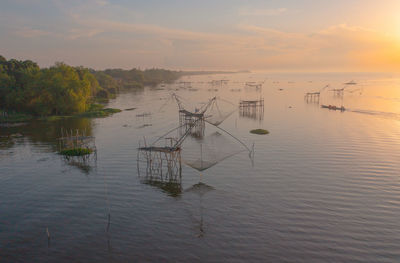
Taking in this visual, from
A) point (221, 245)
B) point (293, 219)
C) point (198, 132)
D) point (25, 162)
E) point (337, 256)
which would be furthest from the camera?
point (198, 132)

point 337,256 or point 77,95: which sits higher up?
point 77,95

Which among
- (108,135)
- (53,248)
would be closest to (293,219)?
(53,248)

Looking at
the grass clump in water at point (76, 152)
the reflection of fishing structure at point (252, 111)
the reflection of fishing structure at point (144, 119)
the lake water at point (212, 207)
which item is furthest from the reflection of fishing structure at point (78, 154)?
the reflection of fishing structure at point (252, 111)

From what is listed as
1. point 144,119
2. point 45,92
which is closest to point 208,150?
point 144,119

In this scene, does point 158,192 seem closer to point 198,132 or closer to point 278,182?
point 278,182

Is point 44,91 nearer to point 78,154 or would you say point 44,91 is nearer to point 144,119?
point 144,119
